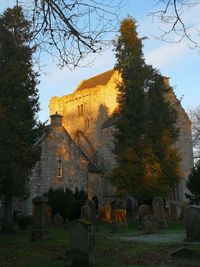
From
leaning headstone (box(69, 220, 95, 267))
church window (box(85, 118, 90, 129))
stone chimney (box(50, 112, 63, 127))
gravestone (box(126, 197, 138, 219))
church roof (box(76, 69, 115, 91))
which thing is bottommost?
leaning headstone (box(69, 220, 95, 267))

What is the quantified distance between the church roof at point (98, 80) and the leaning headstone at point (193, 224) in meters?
36.1

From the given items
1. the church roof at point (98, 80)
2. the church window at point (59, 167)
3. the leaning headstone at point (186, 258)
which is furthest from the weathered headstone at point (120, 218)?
the church roof at point (98, 80)

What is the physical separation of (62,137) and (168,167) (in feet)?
32.5

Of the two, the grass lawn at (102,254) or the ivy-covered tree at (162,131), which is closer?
the grass lawn at (102,254)

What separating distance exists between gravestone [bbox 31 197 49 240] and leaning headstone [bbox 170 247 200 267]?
10.5 metres

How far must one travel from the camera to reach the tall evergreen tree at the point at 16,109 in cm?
2008

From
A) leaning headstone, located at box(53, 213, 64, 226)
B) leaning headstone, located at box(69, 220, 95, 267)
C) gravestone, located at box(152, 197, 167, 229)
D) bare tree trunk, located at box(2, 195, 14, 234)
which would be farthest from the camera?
leaning headstone, located at box(53, 213, 64, 226)

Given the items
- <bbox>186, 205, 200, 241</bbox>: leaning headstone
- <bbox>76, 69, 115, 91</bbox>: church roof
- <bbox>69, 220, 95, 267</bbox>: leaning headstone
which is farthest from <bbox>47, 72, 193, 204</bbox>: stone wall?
<bbox>69, 220, 95, 267</bbox>: leaning headstone

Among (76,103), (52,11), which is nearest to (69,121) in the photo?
(76,103)

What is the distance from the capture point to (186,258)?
543 cm

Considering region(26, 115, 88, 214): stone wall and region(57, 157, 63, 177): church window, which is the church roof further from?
region(57, 157, 63, 177): church window

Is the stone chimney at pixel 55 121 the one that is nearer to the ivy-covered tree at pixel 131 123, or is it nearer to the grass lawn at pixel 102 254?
the ivy-covered tree at pixel 131 123

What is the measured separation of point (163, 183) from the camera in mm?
30469

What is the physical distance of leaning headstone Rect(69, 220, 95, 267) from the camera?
9.26 meters
